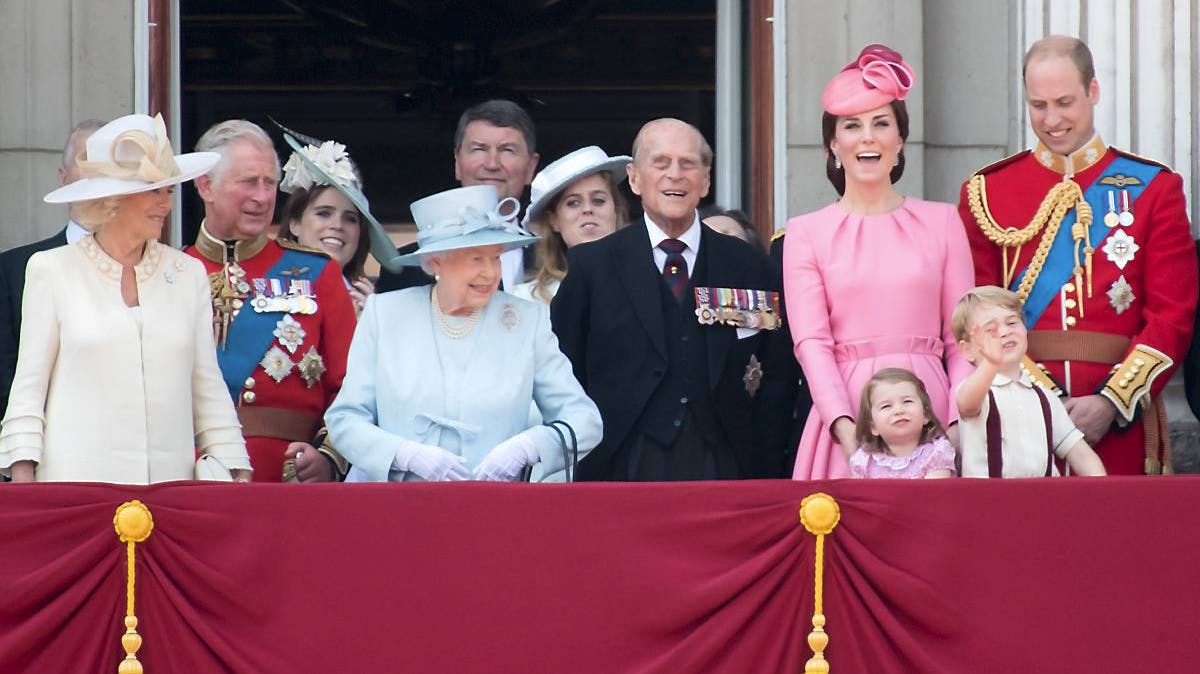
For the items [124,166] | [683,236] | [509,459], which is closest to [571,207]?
[683,236]

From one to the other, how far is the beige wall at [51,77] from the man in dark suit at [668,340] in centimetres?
211

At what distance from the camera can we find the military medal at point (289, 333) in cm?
651

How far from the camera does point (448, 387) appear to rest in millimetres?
5762

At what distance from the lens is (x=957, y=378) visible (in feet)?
19.2

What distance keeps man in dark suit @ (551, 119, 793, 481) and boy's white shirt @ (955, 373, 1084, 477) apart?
69 centimetres

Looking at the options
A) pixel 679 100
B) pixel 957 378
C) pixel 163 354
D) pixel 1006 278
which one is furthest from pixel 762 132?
pixel 679 100

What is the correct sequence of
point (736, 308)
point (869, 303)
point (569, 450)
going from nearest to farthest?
point (569, 450), point (869, 303), point (736, 308)

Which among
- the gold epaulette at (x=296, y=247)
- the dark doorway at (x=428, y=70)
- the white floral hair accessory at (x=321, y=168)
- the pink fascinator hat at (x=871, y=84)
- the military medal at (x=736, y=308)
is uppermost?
the dark doorway at (x=428, y=70)

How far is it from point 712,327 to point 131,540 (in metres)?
1.74

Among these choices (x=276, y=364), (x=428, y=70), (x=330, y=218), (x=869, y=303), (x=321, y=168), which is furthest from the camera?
(x=428, y=70)

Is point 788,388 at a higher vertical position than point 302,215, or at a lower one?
lower

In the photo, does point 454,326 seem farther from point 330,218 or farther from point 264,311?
point 330,218

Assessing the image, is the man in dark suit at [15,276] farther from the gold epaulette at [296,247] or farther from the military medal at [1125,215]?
the military medal at [1125,215]

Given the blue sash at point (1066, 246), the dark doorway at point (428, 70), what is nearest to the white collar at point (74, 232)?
the blue sash at point (1066, 246)
